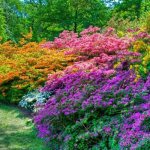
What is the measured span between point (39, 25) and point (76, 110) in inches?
915

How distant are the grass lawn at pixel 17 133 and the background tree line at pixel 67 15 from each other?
594 inches

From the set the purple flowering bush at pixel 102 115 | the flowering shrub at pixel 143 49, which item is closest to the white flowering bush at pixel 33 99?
the purple flowering bush at pixel 102 115

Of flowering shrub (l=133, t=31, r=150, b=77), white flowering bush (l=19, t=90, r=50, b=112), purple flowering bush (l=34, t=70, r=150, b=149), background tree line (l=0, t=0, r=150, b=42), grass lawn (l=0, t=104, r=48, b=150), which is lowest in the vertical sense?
grass lawn (l=0, t=104, r=48, b=150)

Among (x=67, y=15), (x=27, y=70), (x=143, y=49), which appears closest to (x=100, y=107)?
(x=143, y=49)

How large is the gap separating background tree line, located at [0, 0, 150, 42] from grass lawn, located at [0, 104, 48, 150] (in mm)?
15083

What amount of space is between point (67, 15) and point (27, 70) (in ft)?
52.4

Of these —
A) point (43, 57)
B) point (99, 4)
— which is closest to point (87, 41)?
point (43, 57)

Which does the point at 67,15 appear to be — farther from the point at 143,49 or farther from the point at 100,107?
the point at 100,107

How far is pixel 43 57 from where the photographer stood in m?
13.6

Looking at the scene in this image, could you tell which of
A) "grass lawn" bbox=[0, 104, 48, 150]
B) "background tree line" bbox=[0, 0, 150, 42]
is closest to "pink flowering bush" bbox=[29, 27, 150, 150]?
"grass lawn" bbox=[0, 104, 48, 150]

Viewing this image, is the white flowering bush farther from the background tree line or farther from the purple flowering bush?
the background tree line

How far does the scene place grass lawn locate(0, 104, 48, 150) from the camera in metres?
8.51

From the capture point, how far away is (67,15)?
28609mm

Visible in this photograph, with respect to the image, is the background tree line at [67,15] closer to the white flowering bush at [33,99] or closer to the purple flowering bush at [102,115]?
the white flowering bush at [33,99]
